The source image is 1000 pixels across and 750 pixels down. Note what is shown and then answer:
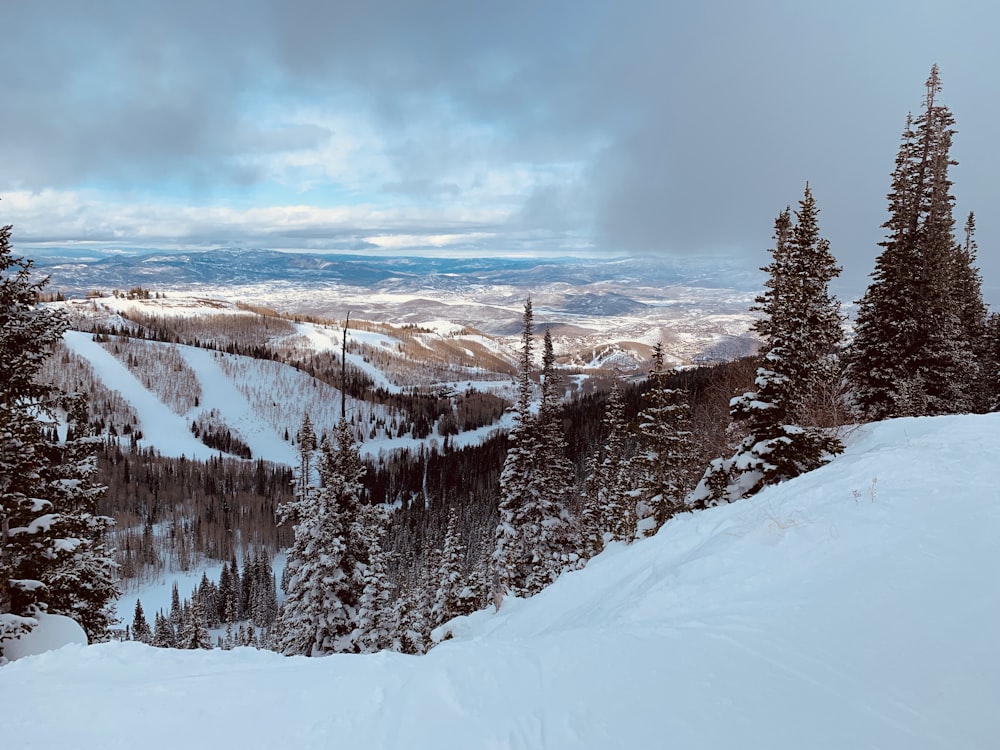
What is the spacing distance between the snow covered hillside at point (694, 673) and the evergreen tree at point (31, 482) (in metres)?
5.83

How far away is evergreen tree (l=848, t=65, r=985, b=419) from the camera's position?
2264cm

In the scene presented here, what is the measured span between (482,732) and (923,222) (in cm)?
3252

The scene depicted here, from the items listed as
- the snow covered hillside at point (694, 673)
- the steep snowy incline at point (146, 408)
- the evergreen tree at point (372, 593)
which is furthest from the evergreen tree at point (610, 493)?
the steep snowy incline at point (146, 408)

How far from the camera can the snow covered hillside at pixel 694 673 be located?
4258 mm

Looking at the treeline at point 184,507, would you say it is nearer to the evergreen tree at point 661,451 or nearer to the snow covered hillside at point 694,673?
the evergreen tree at point 661,451

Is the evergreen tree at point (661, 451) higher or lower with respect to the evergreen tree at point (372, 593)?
higher

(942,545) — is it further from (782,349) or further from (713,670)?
(782,349)

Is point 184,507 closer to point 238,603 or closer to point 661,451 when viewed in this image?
point 238,603

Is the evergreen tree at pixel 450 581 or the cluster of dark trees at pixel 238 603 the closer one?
the evergreen tree at pixel 450 581

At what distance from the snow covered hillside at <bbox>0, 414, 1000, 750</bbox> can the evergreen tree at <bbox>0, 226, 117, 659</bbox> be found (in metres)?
5.83

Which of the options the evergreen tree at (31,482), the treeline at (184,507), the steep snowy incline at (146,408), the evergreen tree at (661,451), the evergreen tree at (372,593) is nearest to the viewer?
the evergreen tree at (31,482)

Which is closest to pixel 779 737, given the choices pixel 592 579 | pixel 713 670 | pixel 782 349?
pixel 713 670

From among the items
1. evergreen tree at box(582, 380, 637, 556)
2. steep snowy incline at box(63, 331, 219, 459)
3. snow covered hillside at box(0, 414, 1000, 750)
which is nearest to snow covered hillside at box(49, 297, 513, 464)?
steep snowy incline at box(63, 331, 219, 459)

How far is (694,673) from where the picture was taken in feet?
16.4
